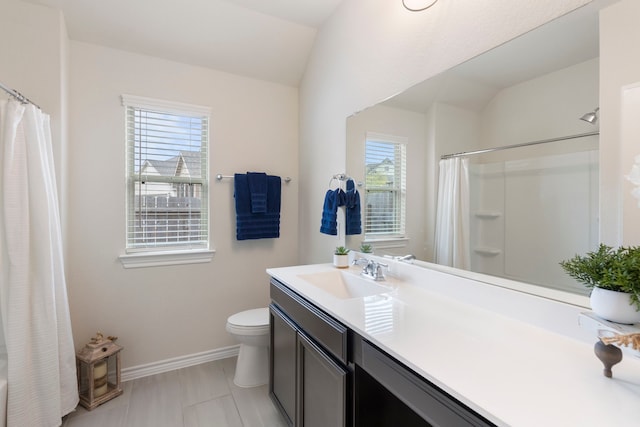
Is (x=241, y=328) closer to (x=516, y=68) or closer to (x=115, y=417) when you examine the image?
(x=115, y=417)

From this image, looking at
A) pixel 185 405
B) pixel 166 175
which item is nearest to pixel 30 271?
pixel 166 175

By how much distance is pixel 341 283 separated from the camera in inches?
76.2

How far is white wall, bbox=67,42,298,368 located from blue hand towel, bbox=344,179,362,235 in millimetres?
884

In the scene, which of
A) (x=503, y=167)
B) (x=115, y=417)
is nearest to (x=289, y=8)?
(x=503, y=167)

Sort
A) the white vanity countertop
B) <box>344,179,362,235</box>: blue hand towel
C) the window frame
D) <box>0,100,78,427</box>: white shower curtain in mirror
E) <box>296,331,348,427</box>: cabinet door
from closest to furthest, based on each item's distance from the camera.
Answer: the white vanity countertop
<box>296,331,348,427</box>: cabinet door
<box>0,100,78,427</box>: white shower curtain in mirror
<box>344,179,362,235</box>: blue hand towel
the window frame

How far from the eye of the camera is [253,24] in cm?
235

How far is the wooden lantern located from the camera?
197cm

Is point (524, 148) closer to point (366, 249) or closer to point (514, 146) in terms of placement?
point (514, 146)

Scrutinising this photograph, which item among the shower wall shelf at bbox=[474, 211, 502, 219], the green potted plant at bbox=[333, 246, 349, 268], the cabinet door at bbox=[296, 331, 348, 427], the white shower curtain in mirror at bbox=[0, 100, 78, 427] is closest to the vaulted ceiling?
the white shower curtain in mirror at bbox=[0, 100, 78, 427]

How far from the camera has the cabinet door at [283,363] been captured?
159 cm

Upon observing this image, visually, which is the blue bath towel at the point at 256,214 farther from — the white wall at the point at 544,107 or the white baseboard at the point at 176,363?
the white wall at the point at 544,107

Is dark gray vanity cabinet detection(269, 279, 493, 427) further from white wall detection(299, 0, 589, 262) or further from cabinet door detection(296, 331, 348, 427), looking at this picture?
white wall detection(299, 0, 589, 262)

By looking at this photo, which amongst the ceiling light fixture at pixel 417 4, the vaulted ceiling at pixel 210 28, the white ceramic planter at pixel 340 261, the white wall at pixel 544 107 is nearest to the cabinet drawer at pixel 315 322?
the white ceramic planter at pixel 340 261

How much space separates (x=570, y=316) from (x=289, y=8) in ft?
8.13
